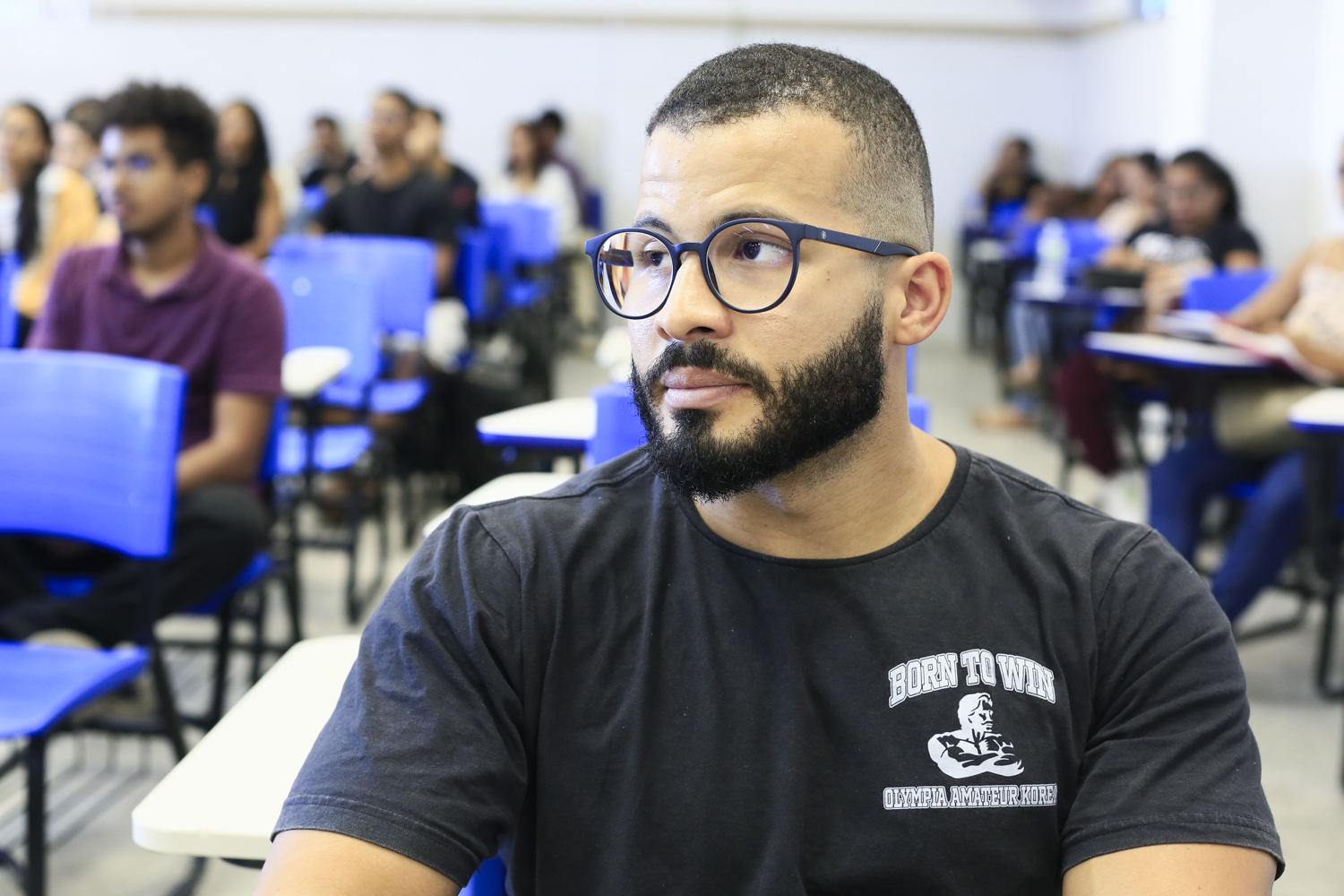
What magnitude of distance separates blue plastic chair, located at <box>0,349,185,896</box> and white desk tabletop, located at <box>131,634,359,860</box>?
26.7 inches

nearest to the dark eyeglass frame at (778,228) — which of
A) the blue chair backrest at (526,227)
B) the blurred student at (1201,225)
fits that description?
the blurred student at (1201,225)

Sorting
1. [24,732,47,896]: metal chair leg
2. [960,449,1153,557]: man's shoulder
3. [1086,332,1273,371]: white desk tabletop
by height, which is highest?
[1086,332,1273,371]: white desk tabletop

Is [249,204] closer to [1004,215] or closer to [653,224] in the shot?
[653,224]

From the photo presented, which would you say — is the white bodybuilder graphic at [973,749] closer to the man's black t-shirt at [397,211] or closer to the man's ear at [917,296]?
the man's ear at [917,296]

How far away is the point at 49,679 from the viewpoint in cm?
180

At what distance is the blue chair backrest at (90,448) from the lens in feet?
6.18

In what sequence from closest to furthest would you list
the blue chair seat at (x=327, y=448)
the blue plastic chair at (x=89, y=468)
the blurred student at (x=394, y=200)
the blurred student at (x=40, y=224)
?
the blue plastic chair at (x=89, y=468) → the blue chair seat at (x=327, y=448) → the blurred student at (x=40, y=224) → the blurred student at (x=394, y=200)

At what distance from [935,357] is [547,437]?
21.2 feet

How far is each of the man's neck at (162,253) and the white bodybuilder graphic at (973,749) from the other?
2082mm

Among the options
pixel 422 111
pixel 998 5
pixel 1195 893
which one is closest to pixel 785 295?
pixel 1195 893

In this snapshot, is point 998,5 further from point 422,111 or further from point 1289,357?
point 1289,357

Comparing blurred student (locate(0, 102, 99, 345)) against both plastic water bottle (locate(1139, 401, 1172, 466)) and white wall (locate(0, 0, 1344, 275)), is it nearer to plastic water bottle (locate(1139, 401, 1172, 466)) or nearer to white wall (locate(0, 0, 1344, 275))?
white wall (locate(0, 0, 1344, 275))

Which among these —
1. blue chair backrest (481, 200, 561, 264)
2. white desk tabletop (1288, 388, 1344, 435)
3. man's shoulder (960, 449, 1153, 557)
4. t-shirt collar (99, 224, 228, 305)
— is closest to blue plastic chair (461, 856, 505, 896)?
man's shoulder (960, 449, 1153, 557)

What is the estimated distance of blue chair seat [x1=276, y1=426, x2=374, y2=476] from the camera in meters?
3.17
